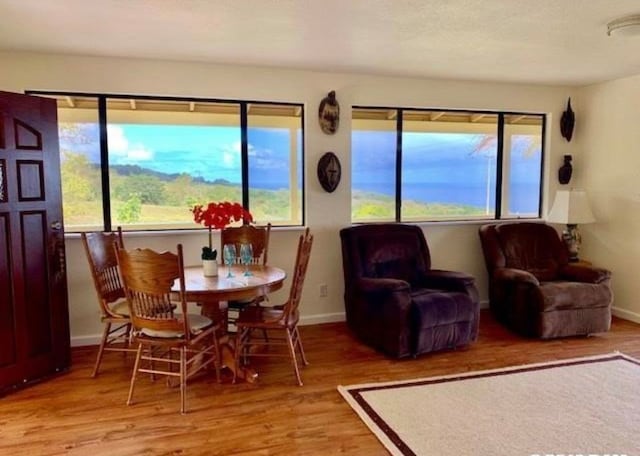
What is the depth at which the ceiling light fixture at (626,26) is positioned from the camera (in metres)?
2.87

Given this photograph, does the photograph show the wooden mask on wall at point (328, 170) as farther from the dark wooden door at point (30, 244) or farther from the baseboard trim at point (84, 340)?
the baseboard trim at point (84, 340)

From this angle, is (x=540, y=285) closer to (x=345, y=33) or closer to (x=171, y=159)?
Result: (x=345, y=33)

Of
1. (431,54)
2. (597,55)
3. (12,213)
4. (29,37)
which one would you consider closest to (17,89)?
(29,37)

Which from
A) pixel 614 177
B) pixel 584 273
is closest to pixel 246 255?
pixel 584 273

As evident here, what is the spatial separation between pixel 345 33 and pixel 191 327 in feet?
7.18

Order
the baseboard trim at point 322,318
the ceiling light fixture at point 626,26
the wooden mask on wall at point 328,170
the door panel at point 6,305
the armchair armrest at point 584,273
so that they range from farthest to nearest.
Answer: the baseboard trim at point 322,318, the wooden mask on wall at point 328,170, the armchair armrest at point 584,273, the door panel at point 6,305, the ceiling light fixture at point 626,26

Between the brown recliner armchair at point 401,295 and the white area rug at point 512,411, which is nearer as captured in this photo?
the white area rug at point 512,411

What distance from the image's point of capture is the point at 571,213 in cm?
471

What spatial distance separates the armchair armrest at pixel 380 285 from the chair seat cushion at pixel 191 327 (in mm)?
1300

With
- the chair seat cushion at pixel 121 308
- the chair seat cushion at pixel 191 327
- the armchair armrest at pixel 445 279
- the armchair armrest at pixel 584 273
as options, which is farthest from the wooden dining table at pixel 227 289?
the armchair armrest at pixel 584 273

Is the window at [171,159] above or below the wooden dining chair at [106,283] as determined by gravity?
above

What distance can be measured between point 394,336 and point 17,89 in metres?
3.52

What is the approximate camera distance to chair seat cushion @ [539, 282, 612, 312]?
13.4 feet

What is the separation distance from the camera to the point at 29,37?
129 inches
